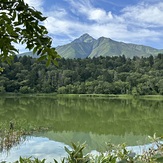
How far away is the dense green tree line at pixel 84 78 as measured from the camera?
76.9m

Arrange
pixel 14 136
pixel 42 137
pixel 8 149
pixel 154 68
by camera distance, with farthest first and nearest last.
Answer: pixel 154 68, pixel 42 137, pixel 14 136, pixel 8 149

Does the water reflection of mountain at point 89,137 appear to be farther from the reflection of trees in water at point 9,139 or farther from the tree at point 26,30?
the tree at point 26,30

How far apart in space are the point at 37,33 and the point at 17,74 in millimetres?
83480

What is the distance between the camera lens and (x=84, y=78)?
9262cm

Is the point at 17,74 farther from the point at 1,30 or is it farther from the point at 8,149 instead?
the point at 1,30

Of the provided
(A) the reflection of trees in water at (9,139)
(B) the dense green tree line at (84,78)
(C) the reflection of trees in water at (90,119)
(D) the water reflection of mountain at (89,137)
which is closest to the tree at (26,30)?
(A) the reflection of trees in water at (9,139)

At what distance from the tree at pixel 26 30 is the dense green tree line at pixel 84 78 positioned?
69.0m

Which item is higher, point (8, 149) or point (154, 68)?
point (154, 68)

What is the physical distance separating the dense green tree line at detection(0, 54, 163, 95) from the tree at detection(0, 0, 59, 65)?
227 ft

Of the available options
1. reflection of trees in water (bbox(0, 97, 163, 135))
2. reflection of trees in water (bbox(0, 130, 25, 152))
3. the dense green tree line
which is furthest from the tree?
the dense green tree line

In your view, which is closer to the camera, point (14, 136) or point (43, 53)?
point (43, 53)

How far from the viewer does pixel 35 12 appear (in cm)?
130

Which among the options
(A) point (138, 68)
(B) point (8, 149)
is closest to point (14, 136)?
(B) point (8, 149)

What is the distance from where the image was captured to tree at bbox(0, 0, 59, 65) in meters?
1.32
